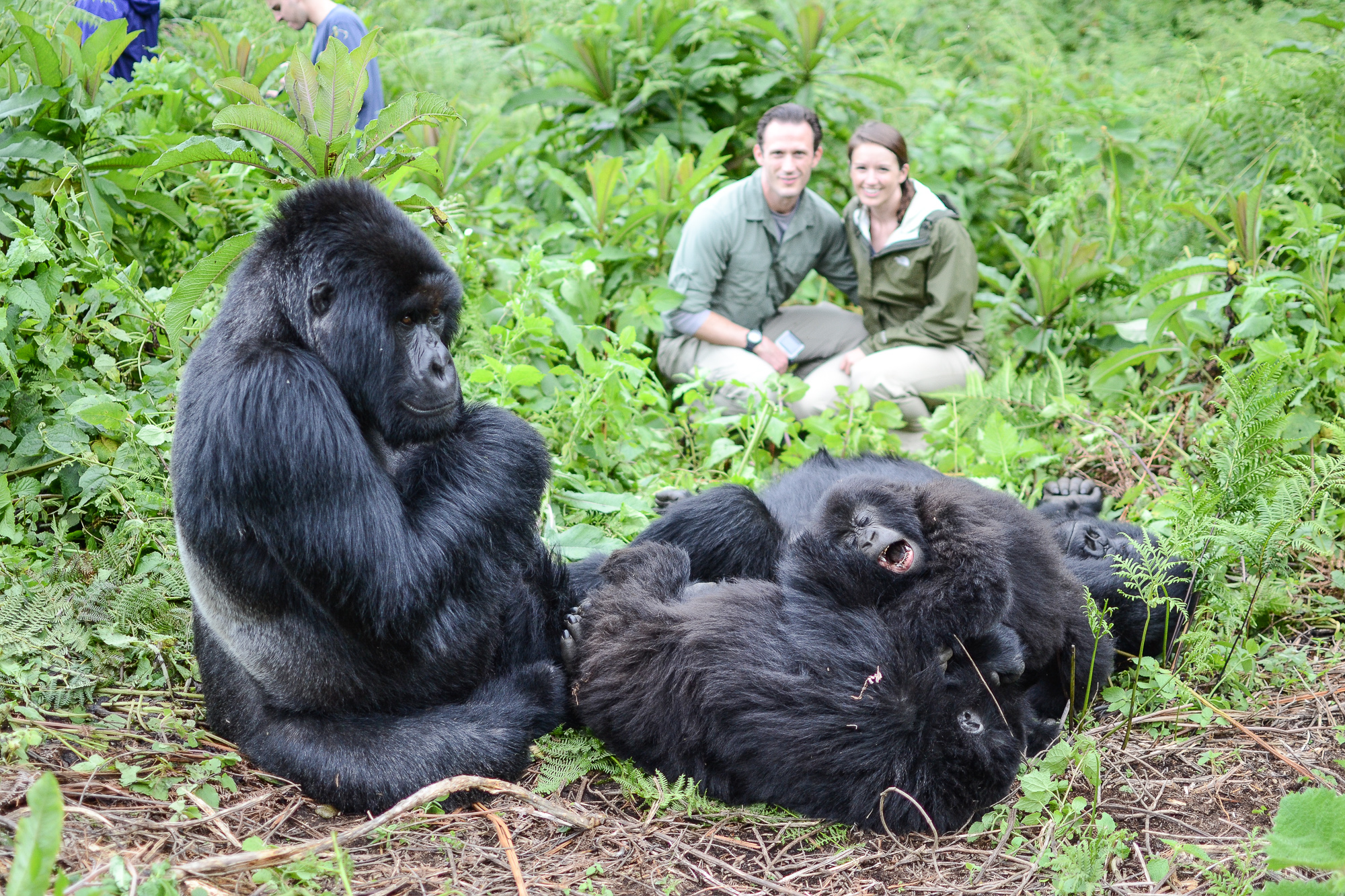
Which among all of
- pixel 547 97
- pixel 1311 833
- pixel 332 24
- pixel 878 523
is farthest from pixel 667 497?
pixel 547 97

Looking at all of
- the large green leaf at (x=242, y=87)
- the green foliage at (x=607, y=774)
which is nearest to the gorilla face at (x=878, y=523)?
the green foliage at (x=607, y=774)

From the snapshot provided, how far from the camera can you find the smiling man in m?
6.47

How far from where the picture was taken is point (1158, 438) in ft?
16.5

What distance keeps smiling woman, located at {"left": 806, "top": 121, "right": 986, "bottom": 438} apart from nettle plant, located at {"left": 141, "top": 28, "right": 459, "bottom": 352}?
143 inches

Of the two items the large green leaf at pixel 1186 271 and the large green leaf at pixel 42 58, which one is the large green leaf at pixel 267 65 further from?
the large green leaf at pixel 1186 271

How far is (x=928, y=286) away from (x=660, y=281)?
1.71 m

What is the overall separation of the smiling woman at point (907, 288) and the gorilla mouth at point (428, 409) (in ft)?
12.6

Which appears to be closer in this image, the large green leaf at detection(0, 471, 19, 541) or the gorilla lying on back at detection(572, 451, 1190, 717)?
the gorilla lying on back at detection(572, 451, 1190, 717)

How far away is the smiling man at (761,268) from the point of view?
21.2 ft

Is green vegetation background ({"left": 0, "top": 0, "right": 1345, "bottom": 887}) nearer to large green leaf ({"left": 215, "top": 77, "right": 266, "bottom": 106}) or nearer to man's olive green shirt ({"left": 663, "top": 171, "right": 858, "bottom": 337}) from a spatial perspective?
large green leaf ({"left": 215, "top": 77, "right": 266, "bottom": 106})

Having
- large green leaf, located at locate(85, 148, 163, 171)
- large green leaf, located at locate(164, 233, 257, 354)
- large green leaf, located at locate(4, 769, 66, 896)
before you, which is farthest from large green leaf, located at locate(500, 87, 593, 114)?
large green leaf, located at locate(4, 769, 66, 896)

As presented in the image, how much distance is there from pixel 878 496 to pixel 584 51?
5.07 m

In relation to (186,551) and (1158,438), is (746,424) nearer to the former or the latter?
(1158,438)

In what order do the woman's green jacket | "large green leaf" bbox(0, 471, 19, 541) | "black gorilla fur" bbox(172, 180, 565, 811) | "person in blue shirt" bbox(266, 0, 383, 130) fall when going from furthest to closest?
the woman's green jacket, "person in blue shirt" bbox(266, 0, 383, 130), "large green leaf" bbox(0, 471, 19, 541), "black gorilla fur" bbox(172, 180, 565, 811)
